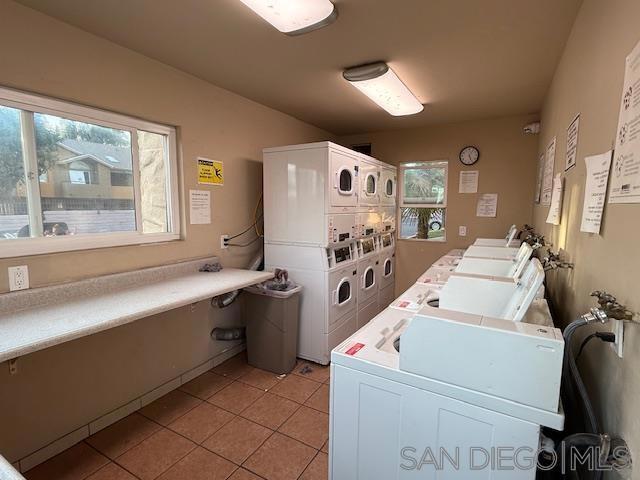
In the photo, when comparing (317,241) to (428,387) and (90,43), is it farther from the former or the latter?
(90,43)

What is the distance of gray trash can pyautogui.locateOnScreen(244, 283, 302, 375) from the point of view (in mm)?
2758

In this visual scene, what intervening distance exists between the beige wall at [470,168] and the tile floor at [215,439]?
2473mm

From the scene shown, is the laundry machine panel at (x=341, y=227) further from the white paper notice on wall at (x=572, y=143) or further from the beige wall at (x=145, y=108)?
the white paper notice on wall at (x=572, y=143)

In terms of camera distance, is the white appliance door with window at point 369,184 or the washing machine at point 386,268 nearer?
the white appliance door with window at point 369,184

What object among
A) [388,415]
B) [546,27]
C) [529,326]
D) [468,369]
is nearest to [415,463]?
[388,415]

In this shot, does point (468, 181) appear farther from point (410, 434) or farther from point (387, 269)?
point (410, 434)

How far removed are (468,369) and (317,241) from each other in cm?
195

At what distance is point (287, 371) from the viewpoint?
2.84 metres

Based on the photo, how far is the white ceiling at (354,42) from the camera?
172 cm

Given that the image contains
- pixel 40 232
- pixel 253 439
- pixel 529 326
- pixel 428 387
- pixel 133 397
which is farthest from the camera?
pixel 133 397

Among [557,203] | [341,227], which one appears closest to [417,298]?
[557,203]

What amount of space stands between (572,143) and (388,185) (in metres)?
2.59

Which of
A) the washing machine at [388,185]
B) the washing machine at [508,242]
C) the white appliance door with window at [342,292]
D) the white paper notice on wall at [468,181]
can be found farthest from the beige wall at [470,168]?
the white appliance door with window at [342,292]

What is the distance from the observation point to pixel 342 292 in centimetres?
318
